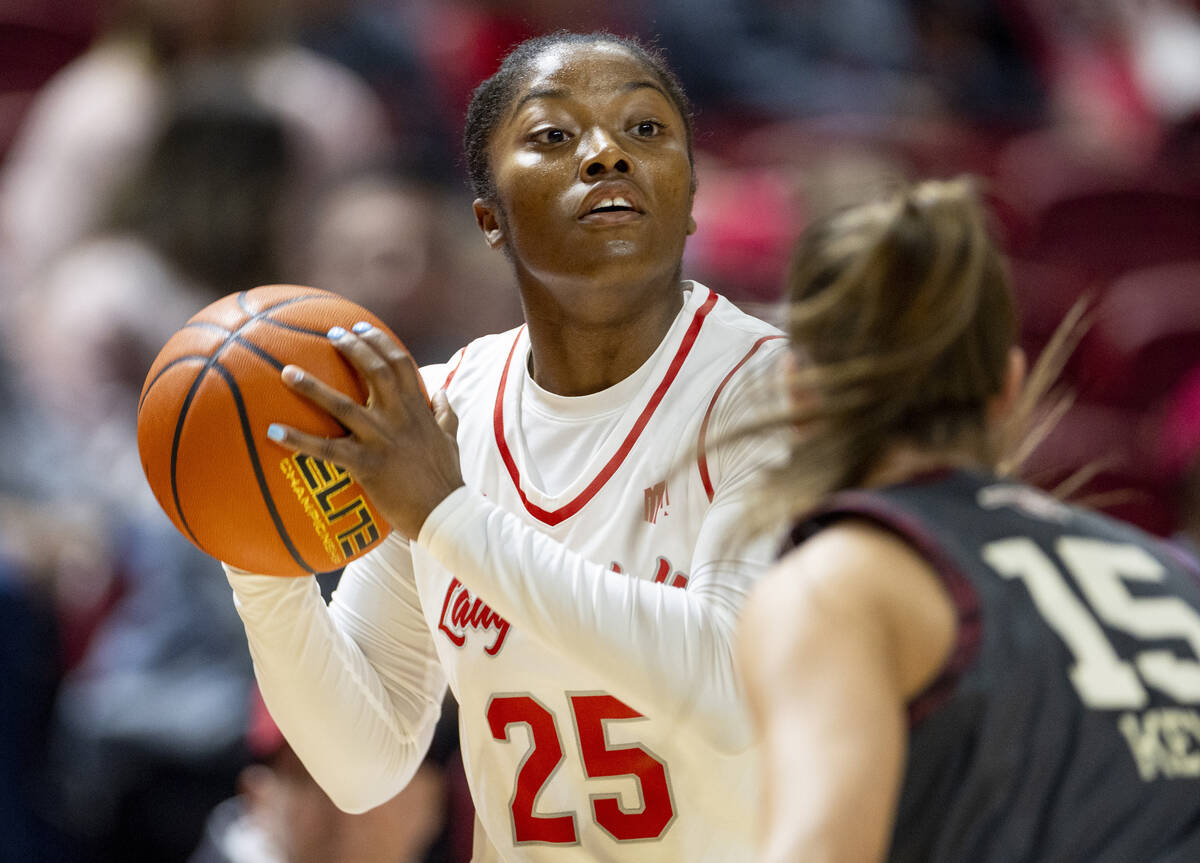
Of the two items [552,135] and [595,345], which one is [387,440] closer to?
[595,345]

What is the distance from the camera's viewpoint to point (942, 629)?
1.73 metres

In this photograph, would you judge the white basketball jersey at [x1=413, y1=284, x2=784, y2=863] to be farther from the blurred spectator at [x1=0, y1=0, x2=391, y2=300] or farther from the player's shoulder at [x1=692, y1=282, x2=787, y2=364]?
the blurred spectator at [x1=0, y1=0, x2=391, y2=300]

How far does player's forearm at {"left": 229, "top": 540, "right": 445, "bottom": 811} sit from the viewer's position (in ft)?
8.73

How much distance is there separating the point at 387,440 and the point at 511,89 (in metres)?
0.72

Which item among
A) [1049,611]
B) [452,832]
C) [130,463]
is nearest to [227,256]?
[130,463]

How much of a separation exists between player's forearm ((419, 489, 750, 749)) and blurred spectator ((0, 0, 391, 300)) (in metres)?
3.76

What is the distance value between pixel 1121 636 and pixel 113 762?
10.7 feet

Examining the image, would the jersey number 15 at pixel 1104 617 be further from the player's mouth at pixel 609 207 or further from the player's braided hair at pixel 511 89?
the player's braided hair at pixel 511 89

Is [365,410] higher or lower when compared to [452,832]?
higher

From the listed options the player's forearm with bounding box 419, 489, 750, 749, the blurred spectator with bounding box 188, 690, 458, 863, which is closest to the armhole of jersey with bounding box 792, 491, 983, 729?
the player's forearm with bounding box 419, 489, 750, 749

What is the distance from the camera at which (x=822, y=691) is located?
167 centimetres

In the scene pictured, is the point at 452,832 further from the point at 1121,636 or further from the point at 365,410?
the point at 1121,636

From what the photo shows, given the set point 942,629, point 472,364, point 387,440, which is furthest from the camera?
point 472,364

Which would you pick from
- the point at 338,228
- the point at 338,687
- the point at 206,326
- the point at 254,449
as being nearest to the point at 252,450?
the point at 254,449
